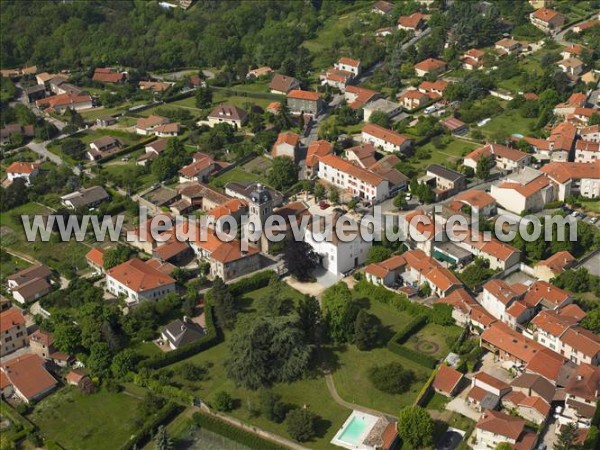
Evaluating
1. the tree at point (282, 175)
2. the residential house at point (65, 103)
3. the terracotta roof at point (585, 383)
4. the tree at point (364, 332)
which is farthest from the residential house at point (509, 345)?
the residential house at point (65, 103)

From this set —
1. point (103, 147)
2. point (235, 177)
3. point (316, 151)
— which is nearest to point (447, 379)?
point (316, 151)

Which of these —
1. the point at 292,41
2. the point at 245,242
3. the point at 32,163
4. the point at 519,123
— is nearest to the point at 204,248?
the point at 245,242

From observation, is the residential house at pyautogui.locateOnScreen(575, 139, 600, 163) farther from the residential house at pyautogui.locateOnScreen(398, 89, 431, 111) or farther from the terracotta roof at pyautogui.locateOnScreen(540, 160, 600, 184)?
the residential house at pyautogui.locateOnScreen(398, 89, 431, 111)

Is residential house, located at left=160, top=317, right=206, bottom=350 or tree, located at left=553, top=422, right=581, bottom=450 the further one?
residential house, located at left=160, top=317, right=206, bottom=350

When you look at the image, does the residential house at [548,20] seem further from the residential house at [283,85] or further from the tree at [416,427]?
the tree at [416,427]

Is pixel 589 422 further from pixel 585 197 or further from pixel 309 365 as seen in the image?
pixel 585 197

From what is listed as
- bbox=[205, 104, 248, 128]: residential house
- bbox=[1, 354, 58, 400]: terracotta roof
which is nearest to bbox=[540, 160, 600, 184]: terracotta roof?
bbox=[205, 104, 248, 128]: residential house
